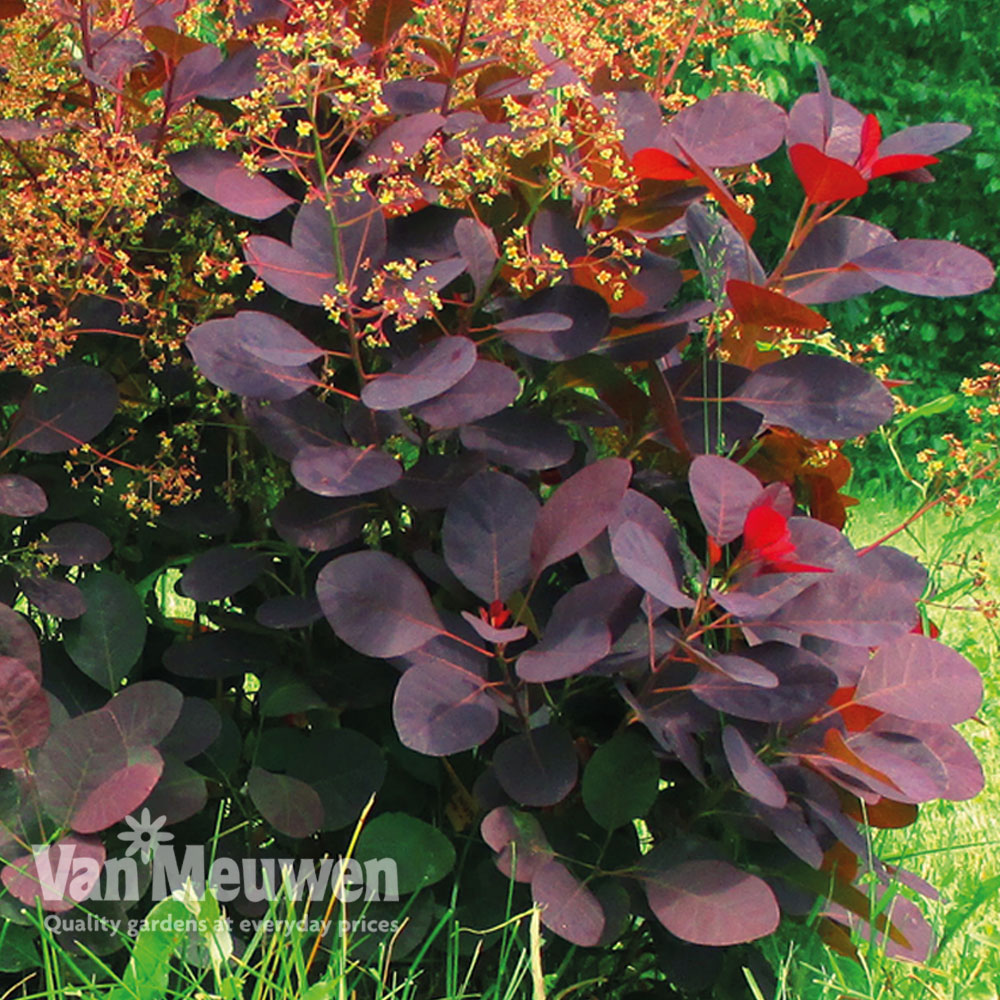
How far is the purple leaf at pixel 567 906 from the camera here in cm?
116

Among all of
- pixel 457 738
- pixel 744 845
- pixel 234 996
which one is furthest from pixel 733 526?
pixel 234 996

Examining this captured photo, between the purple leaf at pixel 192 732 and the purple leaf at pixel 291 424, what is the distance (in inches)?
12.6

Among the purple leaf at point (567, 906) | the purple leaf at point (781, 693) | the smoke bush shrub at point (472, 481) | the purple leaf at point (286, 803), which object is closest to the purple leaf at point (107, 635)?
the smoke bush shrub at point (472, 481)

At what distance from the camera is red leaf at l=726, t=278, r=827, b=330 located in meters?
1.21

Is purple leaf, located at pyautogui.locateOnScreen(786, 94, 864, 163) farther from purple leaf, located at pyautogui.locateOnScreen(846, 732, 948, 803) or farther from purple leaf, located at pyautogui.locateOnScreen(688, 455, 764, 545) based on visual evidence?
purple leaf, located at pyautogui.locateOnScreen(846, 732, 948, 803)

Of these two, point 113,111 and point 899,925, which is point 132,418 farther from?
point 899,925

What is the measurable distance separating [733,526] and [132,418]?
0.77m

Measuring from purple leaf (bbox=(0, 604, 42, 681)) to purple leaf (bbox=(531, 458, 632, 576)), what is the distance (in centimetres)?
54

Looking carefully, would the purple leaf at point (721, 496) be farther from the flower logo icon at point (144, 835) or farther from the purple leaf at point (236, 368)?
the flower logo icon at point (144, 835)

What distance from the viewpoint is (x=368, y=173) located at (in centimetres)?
117

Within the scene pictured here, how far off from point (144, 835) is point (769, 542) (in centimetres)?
74

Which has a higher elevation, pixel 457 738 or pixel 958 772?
pixel 457 738

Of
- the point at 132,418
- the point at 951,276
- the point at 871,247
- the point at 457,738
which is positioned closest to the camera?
the point at 457,738

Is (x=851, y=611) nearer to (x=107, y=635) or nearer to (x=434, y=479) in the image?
(x=434, y=479)
